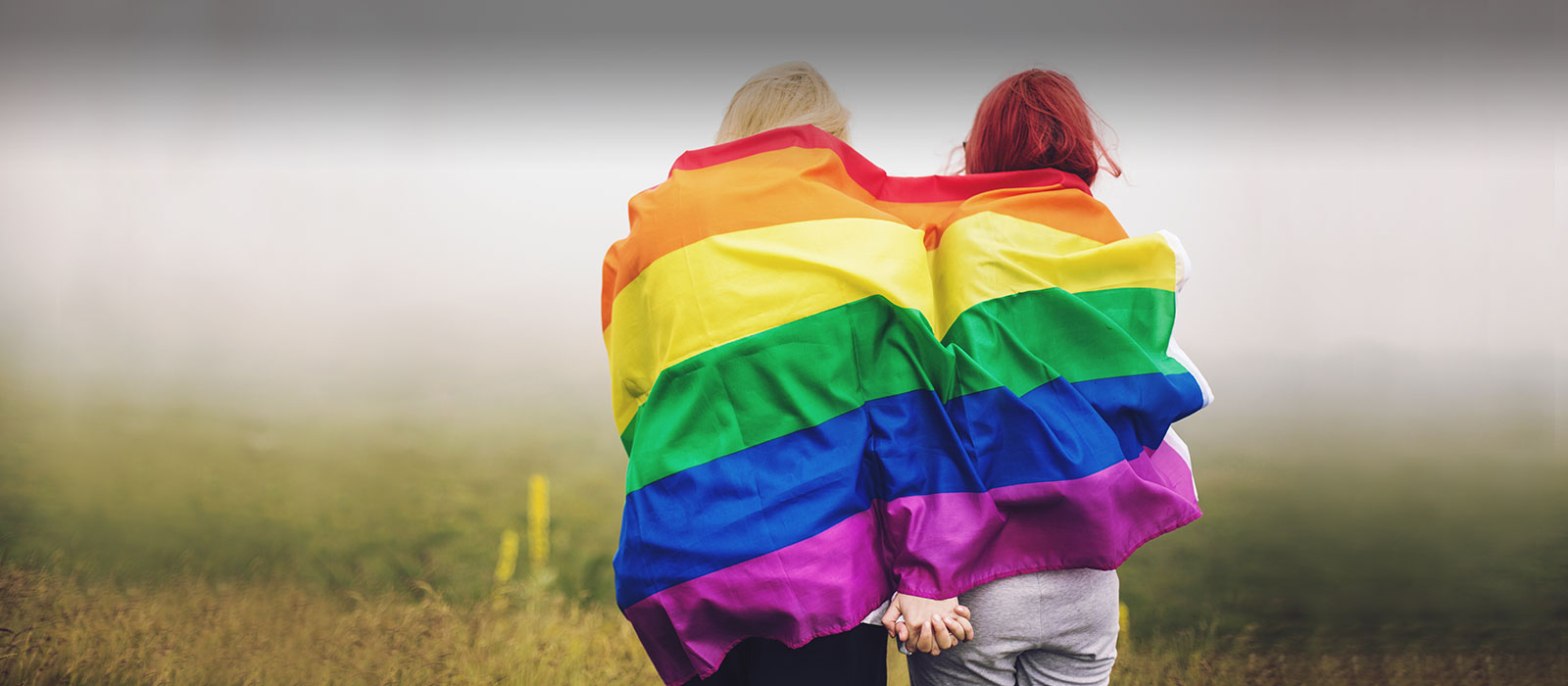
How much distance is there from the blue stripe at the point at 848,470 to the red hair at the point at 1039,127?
0.39 m

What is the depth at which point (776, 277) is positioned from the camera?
1.12m

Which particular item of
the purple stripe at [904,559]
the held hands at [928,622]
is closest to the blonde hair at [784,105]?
the purple stripe at [904,559]

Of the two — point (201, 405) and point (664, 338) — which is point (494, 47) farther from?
point (664, 338)

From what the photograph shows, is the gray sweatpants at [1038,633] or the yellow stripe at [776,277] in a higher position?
the yellow stripe at [776,277]

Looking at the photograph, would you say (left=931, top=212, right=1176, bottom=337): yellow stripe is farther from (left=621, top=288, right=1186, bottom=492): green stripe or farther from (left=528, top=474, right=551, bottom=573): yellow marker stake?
(left=528, top=474, right=551, bottom=573): yellow marker stake

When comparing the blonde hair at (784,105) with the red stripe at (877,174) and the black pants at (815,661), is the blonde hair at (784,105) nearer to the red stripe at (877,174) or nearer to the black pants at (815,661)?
the red stripe at (877,174)

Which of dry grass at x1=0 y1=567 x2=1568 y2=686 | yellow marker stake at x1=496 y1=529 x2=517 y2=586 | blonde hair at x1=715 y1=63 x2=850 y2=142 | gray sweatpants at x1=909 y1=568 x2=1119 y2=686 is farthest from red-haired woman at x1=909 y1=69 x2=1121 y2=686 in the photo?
yellow marker stake at x1=496 y1=529 x2=517 y2=586

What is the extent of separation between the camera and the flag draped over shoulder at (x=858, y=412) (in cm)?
107

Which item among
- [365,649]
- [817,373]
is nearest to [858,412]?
[817,373]

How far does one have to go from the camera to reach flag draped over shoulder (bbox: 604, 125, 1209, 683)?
1074mm

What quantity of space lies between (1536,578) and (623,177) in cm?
257

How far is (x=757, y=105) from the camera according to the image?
1331mm

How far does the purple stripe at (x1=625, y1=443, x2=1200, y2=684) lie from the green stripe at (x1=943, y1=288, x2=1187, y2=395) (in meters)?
0.14

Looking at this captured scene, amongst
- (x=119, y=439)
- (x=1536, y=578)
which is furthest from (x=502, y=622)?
(x=1536, y=578)
